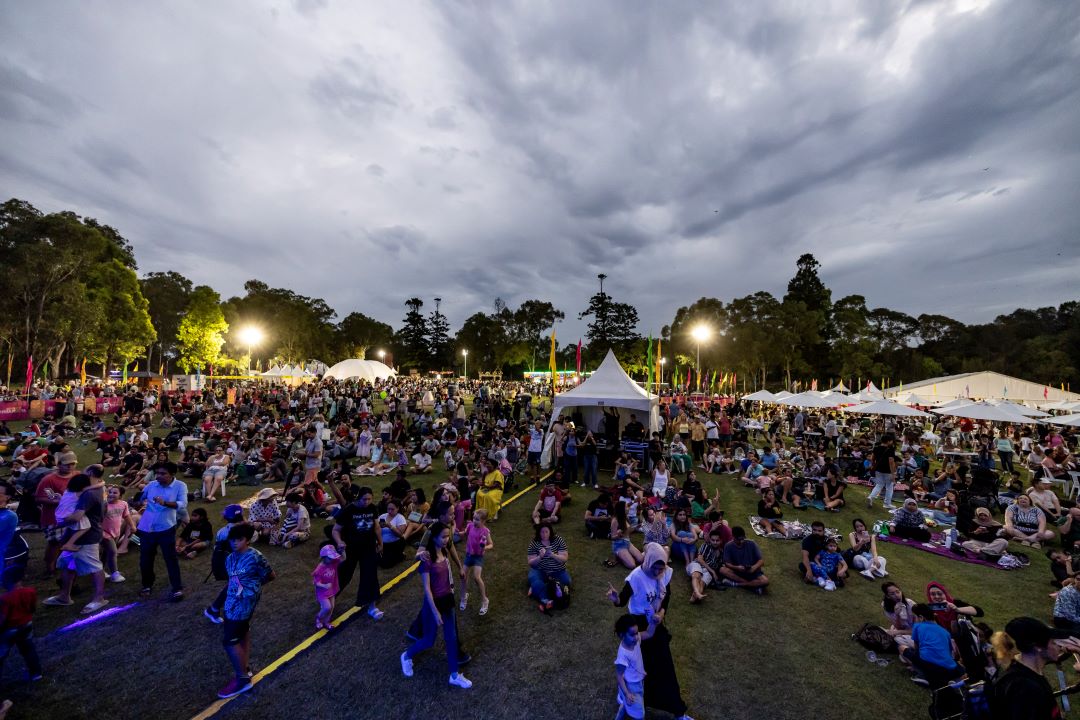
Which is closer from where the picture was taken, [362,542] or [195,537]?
[362,542]

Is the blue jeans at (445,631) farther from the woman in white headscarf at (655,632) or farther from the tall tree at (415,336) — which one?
the tall tree at (415,336)

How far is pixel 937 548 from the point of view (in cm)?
930

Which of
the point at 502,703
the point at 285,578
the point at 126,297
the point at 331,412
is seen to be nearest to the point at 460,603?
the point at 502,703

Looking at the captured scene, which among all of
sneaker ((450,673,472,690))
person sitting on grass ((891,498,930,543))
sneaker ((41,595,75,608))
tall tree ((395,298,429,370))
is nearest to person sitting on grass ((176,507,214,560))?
sneaker ((41,595,75,608))

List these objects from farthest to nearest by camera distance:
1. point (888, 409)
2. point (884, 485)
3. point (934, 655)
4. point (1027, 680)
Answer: point (888, 409)
point (884, 485)
point (934, 655)
point (1027, 680)

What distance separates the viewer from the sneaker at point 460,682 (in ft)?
15.6

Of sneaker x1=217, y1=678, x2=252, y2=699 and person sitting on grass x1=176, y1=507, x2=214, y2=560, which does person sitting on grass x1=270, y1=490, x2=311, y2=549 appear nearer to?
person sitting on grass x1=176, y1=507, x2=214, y2=560

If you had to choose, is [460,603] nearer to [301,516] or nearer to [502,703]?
[502,703]

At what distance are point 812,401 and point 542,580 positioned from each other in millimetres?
22234

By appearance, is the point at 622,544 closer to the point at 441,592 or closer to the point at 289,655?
the point at 441,592

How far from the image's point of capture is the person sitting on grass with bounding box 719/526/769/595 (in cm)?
726

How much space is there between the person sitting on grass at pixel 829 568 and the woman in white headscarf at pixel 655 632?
4602mm

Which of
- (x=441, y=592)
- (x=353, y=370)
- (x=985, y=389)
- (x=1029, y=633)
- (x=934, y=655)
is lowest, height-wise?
(x=934, y=655)

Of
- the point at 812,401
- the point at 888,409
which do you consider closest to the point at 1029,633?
the point at 888,409
